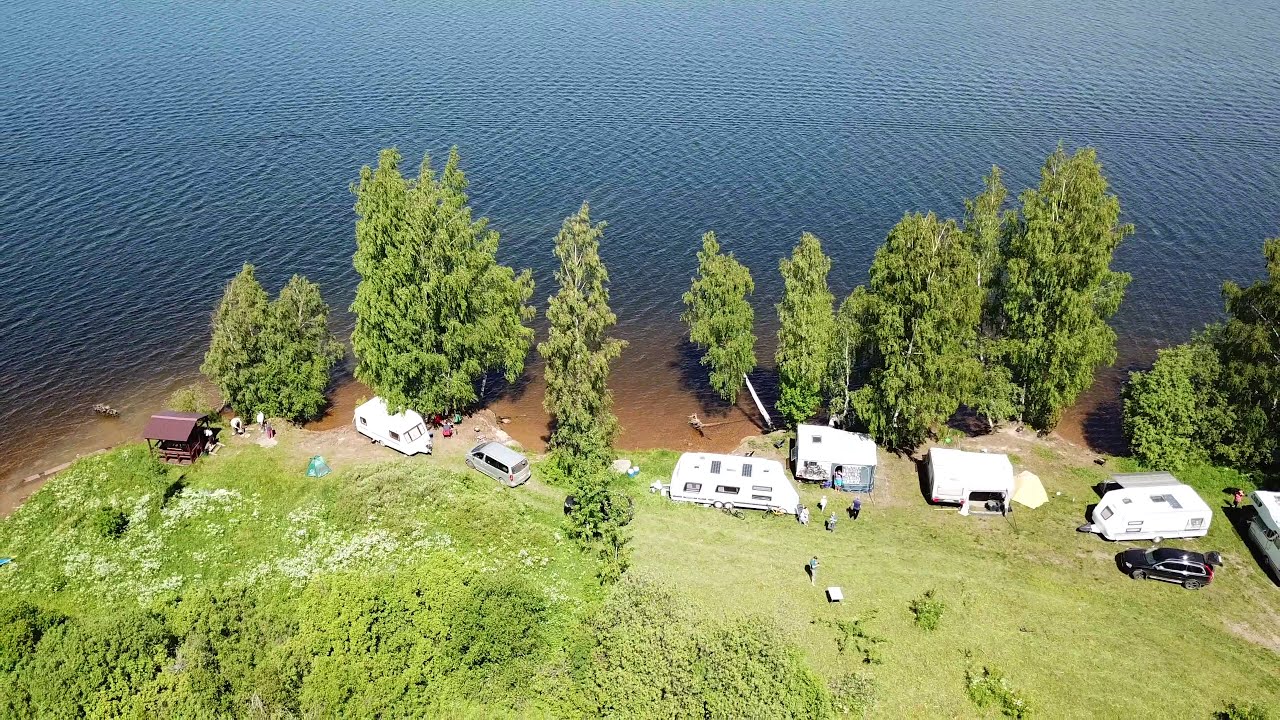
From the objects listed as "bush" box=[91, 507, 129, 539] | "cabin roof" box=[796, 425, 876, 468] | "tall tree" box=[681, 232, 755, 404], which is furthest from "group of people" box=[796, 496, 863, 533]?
"bush" box=[91, 507, 129, 539]

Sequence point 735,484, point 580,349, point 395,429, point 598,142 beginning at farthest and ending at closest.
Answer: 1. point 598,142
2. point 395,429
3. point 735,484
4. point 580,349

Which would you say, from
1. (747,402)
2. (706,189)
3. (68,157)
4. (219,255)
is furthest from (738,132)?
(68,157)

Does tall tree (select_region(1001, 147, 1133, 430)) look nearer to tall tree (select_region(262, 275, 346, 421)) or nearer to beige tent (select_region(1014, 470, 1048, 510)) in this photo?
beige tent (select_region(1014, 470, 1048, 510))

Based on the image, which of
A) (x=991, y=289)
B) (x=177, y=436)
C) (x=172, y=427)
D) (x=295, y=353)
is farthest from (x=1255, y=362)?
(x=172, y=427)

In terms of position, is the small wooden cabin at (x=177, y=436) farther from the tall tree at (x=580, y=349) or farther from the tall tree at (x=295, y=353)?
the tall tree at (x=580, y=349)

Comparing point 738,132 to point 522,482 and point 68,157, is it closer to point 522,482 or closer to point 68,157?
point 522,482

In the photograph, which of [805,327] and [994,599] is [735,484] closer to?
[805,327]
